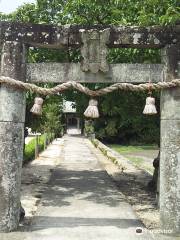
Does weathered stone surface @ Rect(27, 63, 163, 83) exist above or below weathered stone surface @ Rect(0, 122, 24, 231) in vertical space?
above

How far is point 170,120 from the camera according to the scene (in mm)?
8070

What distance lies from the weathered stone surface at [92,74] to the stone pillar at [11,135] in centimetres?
33

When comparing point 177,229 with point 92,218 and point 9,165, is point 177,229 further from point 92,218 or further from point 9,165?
point 9,165

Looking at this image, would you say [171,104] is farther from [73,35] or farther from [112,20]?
[112,20]

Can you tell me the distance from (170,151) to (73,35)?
9.44 feet

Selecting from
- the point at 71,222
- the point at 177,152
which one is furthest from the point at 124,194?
the point at 177,152

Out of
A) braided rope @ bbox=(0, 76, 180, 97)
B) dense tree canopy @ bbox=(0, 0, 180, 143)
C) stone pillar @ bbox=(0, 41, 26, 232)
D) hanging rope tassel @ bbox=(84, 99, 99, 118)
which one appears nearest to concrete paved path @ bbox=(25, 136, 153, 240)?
stone pillar @ bbox=(0, 41, 26, 232)

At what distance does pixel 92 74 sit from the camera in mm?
8180

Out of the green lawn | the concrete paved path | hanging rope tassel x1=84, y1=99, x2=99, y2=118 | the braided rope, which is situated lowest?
the green lawn

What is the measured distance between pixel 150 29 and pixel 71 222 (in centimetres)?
416

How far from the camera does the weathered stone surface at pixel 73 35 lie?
26.9 feet

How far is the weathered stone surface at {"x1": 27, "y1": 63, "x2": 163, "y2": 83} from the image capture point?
818 centimetres

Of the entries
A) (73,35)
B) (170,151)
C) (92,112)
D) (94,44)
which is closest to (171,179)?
(170,151)

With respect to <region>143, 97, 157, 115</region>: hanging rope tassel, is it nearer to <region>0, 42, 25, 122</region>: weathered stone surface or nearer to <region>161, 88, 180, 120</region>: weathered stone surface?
<region>161, 88, 180, 120</region>: weathered stone surface
